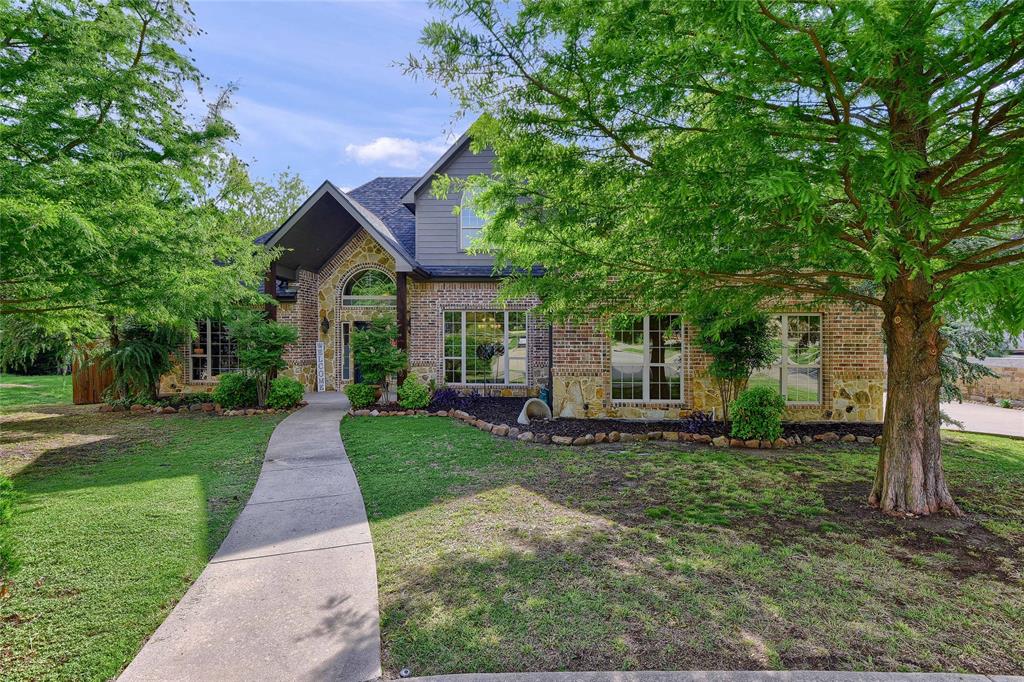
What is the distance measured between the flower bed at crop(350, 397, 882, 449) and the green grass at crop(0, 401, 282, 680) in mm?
4071

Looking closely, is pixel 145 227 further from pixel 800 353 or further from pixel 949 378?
pixel 949 378

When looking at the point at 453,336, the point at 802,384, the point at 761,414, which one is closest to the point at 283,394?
the point at 453,336

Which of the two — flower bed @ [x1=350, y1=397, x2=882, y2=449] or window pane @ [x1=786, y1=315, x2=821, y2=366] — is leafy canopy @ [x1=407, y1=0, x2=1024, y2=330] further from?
window pane @ [x1=786, y1=315, x2=821, y2=366]

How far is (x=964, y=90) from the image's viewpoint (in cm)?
293

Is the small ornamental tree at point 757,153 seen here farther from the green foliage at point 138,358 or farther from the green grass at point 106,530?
the green foliage at point 138,358

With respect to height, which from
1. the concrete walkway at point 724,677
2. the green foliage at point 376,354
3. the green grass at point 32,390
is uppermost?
the green foliage at point 376,354

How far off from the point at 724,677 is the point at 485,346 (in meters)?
10.7

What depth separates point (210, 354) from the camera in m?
13.8

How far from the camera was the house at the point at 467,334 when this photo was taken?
9914 millimetres

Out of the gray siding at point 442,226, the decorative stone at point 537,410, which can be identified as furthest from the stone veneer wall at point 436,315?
the decorative stone at point 537,410

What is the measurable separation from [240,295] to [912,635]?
10891mm

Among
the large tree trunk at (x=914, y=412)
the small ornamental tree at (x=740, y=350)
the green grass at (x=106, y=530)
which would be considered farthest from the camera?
the small ornamental tree at (x=740, y=350)

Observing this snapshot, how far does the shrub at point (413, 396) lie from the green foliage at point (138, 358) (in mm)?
5759

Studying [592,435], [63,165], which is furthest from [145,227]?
[592,435]
